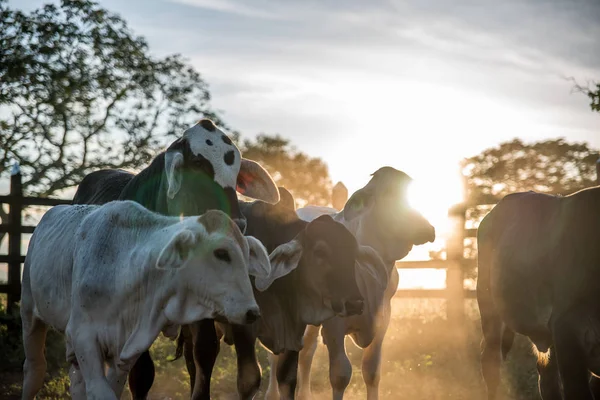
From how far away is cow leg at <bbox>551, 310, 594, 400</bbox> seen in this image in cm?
550

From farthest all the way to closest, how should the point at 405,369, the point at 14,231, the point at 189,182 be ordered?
the point at 14,231
the point at 405,369
the point at 189,182

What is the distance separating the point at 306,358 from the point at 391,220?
4.79 feet

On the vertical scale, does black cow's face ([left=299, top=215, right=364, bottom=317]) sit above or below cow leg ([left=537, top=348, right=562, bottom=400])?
above

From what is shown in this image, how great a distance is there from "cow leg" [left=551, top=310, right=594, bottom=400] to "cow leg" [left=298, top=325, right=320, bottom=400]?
8.81ft

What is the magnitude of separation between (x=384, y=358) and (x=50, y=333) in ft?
12.7

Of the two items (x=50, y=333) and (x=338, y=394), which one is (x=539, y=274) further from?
(x=50, y=333)

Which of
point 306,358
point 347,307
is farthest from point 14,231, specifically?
point 347,307

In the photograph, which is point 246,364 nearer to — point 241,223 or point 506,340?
point 241,223

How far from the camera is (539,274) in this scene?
620 centimetres

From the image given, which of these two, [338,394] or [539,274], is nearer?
[539,274]

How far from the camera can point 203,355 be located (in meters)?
6.08

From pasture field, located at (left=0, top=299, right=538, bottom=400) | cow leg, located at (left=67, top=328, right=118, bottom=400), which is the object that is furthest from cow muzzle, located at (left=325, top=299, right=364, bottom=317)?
pasture field, located at (left=0, top=299, right=538, bottom=400)

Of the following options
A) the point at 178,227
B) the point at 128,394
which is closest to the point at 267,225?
the point at 178,227

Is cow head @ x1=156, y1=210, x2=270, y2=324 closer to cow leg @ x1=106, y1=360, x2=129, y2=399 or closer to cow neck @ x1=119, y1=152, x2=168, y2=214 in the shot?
cow leg @ x1=106, y1=360, x2=129, y2=399
